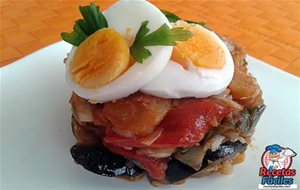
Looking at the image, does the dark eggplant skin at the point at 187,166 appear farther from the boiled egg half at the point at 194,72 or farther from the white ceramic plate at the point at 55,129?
the boiled egg half at the point at 194,72

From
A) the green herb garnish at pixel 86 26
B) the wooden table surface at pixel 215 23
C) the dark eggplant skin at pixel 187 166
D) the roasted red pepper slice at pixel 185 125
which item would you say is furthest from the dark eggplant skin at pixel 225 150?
the wooden table surface at pixel 215 23

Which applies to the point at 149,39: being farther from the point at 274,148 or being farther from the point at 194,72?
the point at 274,148

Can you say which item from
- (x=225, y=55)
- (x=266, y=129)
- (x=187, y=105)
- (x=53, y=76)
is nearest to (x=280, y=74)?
(x=266, y=129)

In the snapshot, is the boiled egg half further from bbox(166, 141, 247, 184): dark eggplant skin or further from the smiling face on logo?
the smiling face on logo

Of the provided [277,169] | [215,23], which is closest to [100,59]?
[277,169]

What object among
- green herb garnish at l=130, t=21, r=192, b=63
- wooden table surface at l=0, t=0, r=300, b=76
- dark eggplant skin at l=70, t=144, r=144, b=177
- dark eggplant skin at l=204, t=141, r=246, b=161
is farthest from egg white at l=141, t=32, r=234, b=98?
wooden table surface at l=0, t=0, r=300, b=76
